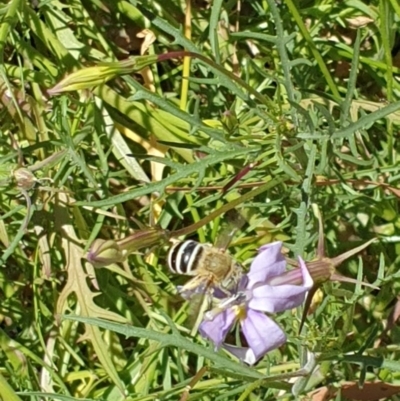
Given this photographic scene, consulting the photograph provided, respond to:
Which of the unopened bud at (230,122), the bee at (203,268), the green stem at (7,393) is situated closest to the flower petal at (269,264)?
the bee at (203,268)

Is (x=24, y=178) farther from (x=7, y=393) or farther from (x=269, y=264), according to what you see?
(x=269, y=264)

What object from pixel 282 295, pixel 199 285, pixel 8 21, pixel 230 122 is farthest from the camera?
pixel 8 21

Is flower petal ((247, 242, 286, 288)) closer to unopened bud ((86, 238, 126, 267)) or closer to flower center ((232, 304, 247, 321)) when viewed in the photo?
flower center ((232, 304, 247, 321))

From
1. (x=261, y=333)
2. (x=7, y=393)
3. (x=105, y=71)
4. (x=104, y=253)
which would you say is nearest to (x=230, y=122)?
(x=105, y=71)

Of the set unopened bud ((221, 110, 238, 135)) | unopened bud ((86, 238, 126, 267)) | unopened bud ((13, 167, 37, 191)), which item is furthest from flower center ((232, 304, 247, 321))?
unopened bud ((13, 167, 37, 191))

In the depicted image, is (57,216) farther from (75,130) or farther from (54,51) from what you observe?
(54,51)
